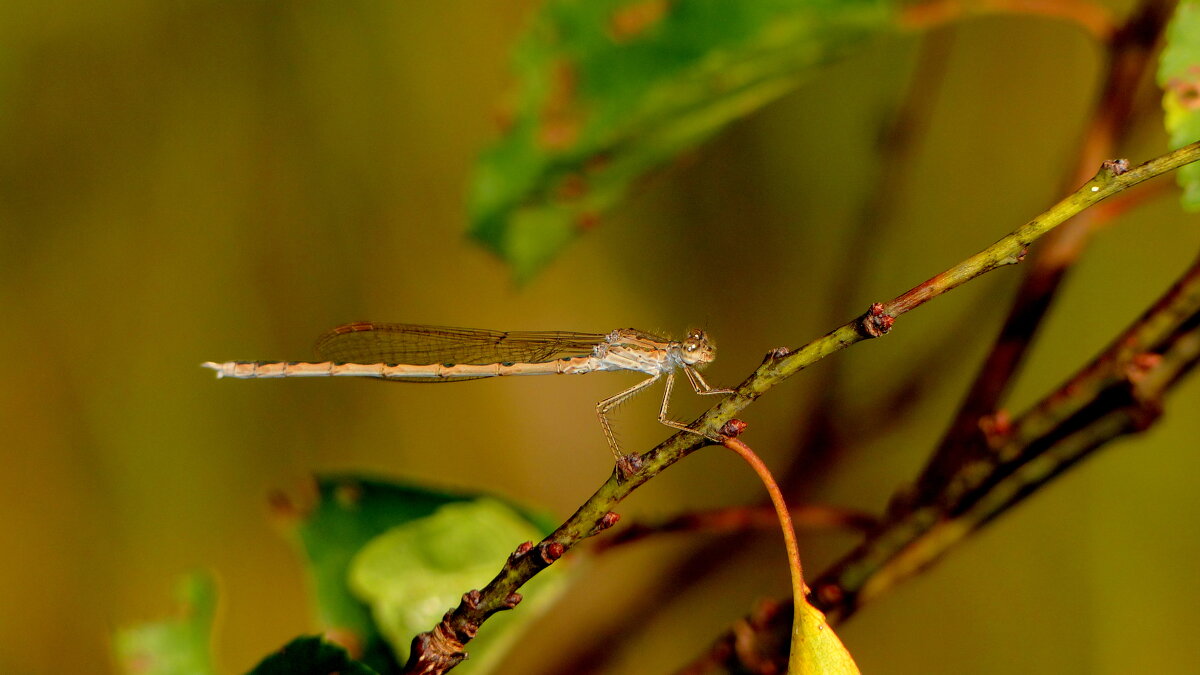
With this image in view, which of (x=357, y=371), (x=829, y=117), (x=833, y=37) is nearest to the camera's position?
(x=833, y=37)

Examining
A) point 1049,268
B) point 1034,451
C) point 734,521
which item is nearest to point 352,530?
point 734,521

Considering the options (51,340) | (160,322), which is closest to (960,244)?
(160,322)

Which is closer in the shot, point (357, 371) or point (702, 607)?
A: point (357, 371)

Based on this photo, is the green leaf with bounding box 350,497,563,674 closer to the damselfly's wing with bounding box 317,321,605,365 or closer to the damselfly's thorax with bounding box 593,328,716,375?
the damselfly's thorax with bounding box 593,328,716,375

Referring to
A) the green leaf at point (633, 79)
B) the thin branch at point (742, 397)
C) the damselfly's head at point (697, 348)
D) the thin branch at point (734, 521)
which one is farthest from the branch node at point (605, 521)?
the damselfly's head at point (697, 348)

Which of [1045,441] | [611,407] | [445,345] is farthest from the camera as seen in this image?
[445,345]

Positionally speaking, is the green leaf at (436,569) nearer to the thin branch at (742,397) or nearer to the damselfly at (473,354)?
the thin branch at (742,397)

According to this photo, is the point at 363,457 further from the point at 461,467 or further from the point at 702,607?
the point at 702,607

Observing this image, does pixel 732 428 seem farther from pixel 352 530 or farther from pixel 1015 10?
pixel 1015 10
